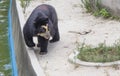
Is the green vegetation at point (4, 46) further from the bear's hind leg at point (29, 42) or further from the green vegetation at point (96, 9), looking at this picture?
the green vegetation at point (96, 9)

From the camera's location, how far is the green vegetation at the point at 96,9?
35.4 ft

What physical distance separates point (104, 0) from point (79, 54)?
12.5ft

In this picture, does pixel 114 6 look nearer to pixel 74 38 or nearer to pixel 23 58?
pixel 74 38

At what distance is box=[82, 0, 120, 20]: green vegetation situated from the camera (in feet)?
35.4

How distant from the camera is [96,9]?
11.4m

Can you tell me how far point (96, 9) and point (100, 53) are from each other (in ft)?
12.2

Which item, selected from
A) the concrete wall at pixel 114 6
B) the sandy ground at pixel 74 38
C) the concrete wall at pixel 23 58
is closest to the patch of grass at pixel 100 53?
the sandy ground at pixel 74 38

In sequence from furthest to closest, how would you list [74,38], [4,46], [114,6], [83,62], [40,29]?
[114,6]
[4,46]
[74,38]
[40,29]
[83,62]

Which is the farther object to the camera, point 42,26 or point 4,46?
point 4,46

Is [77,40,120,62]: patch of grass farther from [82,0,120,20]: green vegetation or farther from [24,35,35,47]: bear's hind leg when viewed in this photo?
[82,0,120,20]: green vegetation

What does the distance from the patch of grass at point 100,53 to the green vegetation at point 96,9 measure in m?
2.78

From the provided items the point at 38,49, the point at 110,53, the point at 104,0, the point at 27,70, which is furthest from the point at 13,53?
the point at 104,0

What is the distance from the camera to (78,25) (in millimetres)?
10281

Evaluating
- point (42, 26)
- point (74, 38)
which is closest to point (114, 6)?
point (74, 38)
